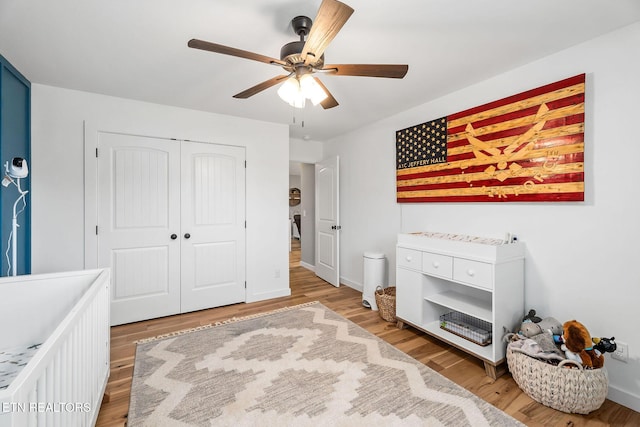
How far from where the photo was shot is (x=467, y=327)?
2.40m

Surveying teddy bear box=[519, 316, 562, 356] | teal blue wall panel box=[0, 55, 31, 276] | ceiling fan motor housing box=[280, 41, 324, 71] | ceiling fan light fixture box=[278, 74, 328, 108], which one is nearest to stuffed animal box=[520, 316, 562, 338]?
teddy bear box=[519, 316, 562, 356]

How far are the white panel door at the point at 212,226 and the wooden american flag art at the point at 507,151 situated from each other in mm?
2088

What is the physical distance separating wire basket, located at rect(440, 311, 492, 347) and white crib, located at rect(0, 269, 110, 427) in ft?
8.18

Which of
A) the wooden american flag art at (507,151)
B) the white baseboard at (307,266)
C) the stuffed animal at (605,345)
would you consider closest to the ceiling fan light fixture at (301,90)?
the wooden american flag art at (507,151)

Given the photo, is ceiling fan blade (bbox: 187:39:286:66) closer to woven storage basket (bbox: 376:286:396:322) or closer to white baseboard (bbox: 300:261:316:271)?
woven storage basket (bbox: 376:286:396:322)

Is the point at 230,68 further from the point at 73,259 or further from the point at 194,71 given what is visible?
the point at 73,259

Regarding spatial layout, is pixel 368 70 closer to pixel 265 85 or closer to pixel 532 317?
pixel 265 85

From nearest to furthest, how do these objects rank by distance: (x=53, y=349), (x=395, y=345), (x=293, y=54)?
(x=53, y=349)
(x=293, y=54)
(x=395, y=345)

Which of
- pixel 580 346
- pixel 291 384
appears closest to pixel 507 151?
pixel 580 346

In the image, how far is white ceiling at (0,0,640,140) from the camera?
62.2 inches

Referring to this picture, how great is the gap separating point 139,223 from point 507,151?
3.55 metres

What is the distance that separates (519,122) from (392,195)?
1.50 m

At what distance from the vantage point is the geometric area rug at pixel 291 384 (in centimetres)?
166

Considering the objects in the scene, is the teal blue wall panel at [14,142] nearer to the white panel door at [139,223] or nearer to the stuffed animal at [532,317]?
the white panel door at [139,223]
